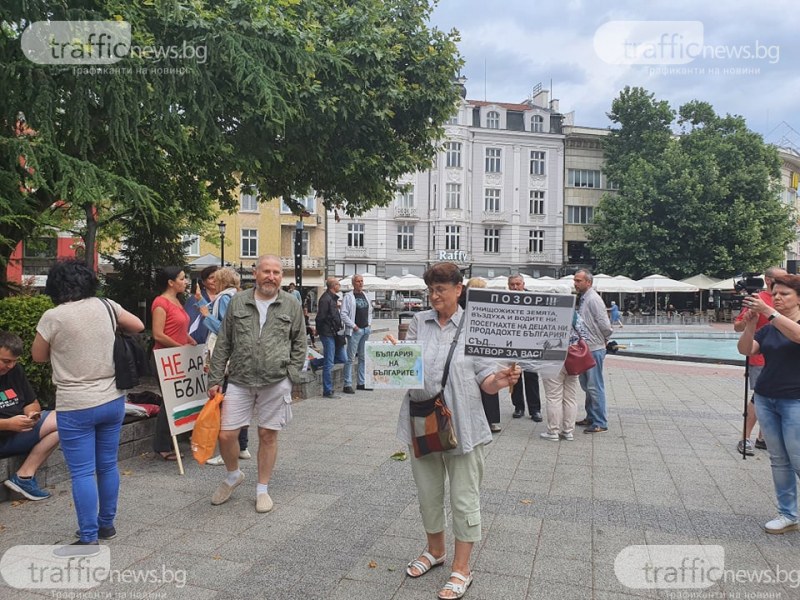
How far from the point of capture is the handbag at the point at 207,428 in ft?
15.6

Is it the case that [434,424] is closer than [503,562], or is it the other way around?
[434,424]

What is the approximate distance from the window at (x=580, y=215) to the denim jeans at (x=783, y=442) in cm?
4834

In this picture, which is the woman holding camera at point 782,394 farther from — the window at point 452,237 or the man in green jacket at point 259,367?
the window at point 452,237

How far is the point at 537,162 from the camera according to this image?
50000mm

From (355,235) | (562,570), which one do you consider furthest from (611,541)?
(355,235)

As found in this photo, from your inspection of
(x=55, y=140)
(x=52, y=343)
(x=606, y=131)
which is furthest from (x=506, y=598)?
(x=606, y=131)

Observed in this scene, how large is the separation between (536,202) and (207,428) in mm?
48016

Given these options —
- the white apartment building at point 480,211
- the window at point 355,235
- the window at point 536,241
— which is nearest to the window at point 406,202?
the white apartment building at point 480,211

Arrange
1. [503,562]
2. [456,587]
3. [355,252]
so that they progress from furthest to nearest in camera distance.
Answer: [355,252] < [503,562] < [456,587]

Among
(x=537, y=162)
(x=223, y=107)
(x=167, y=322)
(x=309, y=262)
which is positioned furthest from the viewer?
(x=537, y=162)

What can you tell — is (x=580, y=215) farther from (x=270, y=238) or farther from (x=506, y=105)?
(x=270, y=238)

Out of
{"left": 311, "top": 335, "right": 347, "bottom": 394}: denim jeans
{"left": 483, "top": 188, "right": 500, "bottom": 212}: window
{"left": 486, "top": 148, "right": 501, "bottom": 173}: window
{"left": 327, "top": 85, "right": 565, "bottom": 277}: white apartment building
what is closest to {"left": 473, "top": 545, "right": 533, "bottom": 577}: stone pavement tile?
{"left": 311, "top": 335, "right": 347, "bottom": 394}: denim jeans

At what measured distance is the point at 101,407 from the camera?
148 inches

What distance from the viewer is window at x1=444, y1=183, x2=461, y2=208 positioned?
48000mm
